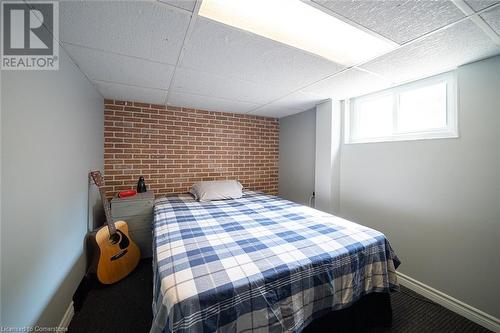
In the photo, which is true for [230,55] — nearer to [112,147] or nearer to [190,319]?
[190,319]

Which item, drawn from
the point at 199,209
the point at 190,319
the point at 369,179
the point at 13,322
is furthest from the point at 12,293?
the point at 369,179

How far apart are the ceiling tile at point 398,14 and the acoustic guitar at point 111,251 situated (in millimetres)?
2595

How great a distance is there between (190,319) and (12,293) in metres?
0.92

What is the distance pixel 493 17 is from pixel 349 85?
1069 millimetres

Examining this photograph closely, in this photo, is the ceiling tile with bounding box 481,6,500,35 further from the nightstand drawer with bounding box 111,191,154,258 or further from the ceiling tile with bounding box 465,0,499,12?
the nightstand drawer with bounding box 111,191,154,258

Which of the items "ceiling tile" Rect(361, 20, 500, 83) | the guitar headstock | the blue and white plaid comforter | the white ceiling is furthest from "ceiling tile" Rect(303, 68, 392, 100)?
the guitar headstock

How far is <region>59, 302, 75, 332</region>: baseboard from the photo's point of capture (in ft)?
4.38

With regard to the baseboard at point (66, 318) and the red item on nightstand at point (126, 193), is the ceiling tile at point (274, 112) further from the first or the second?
the baseboard at point (66, 318)

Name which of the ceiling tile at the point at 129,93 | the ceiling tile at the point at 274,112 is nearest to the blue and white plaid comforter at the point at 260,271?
the ceiling tile at the point at 129,93

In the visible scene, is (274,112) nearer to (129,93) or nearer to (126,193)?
(129,93)

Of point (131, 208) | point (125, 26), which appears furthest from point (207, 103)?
point (131, 208)

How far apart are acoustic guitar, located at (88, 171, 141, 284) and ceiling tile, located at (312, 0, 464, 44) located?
2.59 metres

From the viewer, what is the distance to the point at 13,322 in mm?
911

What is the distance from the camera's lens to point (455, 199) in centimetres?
162
